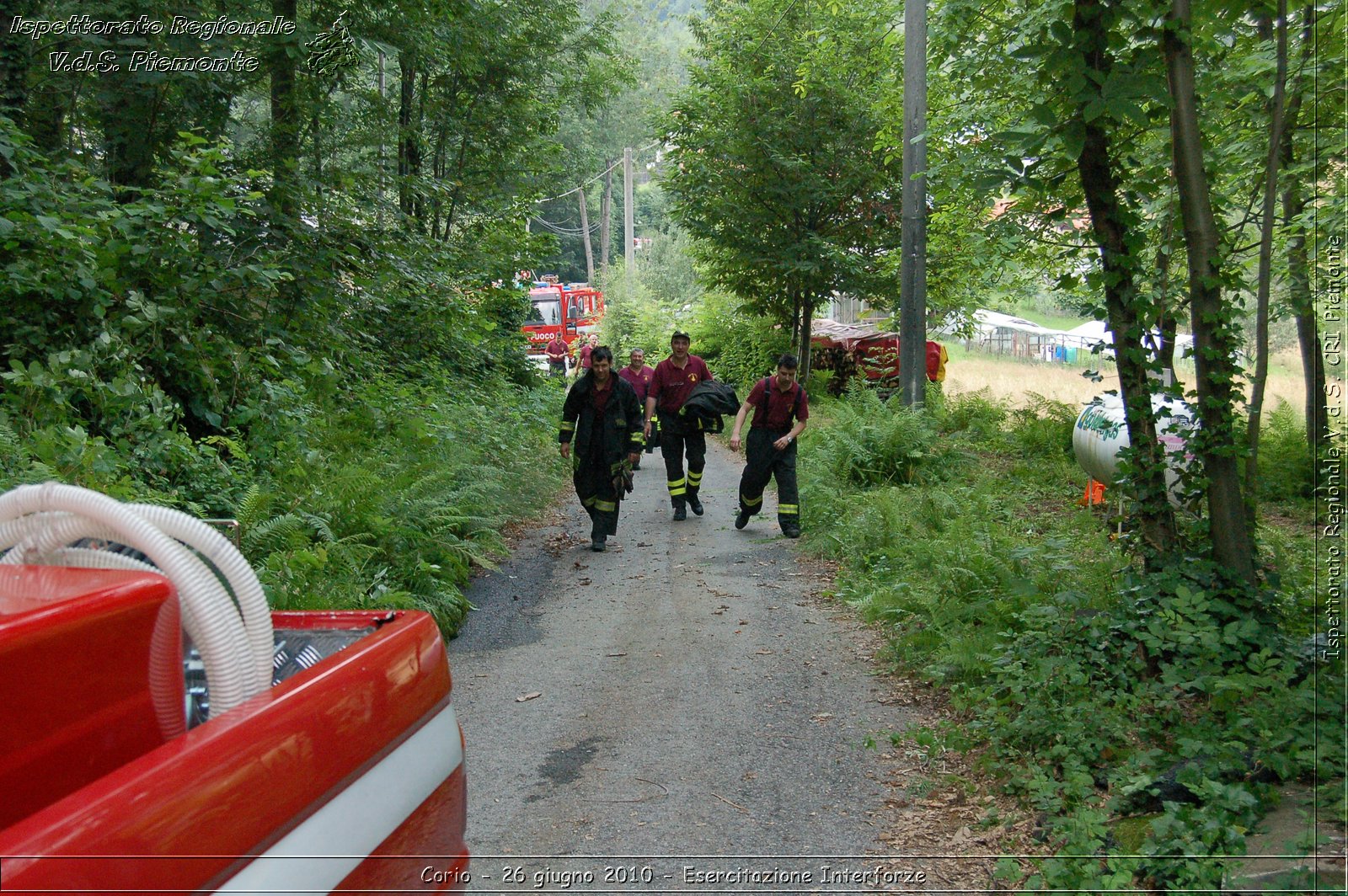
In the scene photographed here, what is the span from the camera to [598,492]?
9992mm

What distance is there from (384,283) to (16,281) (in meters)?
4.55

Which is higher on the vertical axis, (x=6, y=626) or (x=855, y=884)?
(x=6, y=626)

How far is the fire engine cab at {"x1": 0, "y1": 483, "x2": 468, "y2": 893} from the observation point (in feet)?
4.81

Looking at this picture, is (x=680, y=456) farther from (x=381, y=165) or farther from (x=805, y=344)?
(x=805, y=344)

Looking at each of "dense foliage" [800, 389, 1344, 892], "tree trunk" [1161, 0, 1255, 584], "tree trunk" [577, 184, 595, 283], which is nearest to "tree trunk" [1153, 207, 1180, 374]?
"tree trunk" [1161, 0, 1255, 584]

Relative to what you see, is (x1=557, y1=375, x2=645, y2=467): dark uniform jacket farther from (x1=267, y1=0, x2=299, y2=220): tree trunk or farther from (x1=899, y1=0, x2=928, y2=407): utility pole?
(x1=899, y1=0, x2=928, y2=407): utility pole

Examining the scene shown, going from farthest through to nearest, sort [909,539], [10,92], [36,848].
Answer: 1. [909,539]
2. [10,92]
3. [36,848]

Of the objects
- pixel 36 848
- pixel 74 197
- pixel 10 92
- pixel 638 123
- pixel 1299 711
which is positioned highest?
pixel 638 123

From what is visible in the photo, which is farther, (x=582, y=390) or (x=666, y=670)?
(x=582, y=390)

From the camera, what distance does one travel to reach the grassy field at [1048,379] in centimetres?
1252

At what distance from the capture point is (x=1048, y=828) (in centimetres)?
390

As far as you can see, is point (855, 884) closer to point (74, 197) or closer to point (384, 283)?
point (74, 197)

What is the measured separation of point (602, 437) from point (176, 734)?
323 inches

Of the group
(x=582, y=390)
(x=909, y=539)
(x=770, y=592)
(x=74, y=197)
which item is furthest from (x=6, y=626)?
(x=582, y=390)
